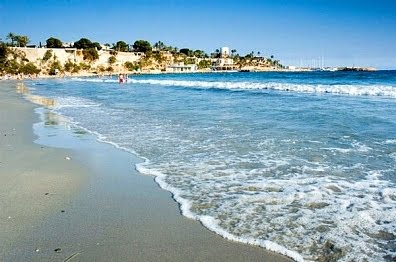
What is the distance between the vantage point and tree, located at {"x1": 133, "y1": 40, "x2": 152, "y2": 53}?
195 meters

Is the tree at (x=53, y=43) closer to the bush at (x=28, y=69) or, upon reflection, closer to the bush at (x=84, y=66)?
the bush at (x=84, y=66)

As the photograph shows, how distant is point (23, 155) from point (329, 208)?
19.6 ft

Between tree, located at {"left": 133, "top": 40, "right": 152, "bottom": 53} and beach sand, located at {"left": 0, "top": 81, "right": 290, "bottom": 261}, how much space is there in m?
192

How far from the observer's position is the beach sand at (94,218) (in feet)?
12.0

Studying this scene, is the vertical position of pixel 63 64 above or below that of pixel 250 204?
above

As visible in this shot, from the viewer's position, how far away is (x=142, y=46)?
639 ft

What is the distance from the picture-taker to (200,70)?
19725cm

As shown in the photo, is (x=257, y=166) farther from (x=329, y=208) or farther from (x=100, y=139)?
(x=100, y=139)

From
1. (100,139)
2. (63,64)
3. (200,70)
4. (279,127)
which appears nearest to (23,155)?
(100,139)

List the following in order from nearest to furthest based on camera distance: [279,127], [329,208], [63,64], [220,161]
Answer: [329,208], [220,161], [279,127], [63,64]

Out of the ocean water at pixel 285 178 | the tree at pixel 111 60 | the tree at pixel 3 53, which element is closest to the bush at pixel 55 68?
the tree at pixel 3 53

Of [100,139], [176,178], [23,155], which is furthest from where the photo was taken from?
[100,139]

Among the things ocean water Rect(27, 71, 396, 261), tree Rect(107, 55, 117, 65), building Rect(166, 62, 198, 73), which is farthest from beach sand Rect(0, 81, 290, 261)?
building Rect(166, 62, 198, 73)

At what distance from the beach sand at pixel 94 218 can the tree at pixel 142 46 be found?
631ft
